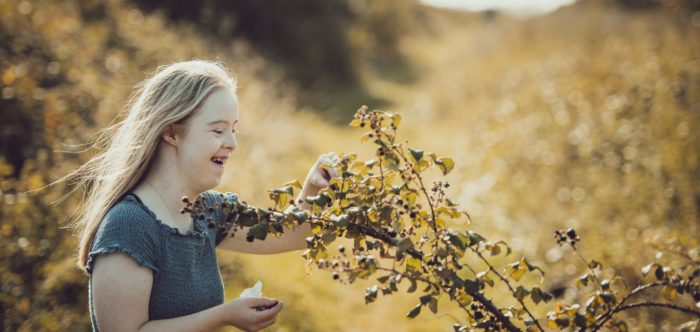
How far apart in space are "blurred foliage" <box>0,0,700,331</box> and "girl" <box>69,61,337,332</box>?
0.91 meters

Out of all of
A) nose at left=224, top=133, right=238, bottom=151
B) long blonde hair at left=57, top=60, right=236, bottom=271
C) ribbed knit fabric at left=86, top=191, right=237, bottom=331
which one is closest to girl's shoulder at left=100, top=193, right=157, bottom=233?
ribbed knit fabric at left=86, top=191, right=237, bottom=331

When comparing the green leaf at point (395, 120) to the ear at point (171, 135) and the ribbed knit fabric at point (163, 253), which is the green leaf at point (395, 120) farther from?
the ear at point (171, 135)

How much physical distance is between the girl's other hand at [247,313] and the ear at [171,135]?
638mm

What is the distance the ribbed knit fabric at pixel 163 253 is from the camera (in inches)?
73.8

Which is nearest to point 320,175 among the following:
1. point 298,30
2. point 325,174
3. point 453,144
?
point 325,174

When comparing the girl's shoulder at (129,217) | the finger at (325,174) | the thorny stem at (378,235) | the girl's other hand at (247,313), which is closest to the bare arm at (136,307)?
the girl's other hand at (247,313)

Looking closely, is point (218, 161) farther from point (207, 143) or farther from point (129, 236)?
point (129, 236)

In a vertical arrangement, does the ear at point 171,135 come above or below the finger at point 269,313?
above

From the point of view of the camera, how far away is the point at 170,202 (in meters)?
2.10

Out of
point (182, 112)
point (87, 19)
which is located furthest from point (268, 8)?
point (182, 112)

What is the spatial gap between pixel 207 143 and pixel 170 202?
26cm

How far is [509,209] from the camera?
6.67m

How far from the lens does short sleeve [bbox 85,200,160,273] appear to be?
1.85m

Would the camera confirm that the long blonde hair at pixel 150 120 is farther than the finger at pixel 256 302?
Yes
